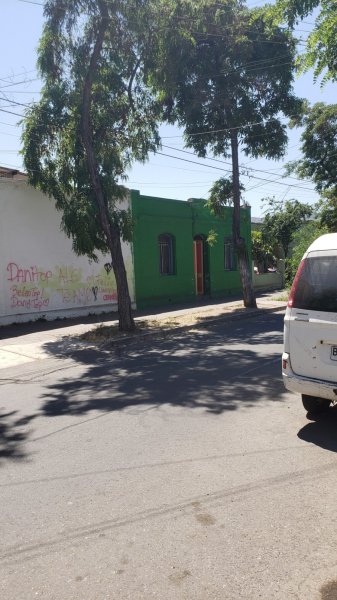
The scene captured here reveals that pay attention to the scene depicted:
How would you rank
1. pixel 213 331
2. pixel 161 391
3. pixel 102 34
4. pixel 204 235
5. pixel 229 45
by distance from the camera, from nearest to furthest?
pixel 161 391 < pixel 102 34 < pixel 213 331 < pixel 229 45 < pixel 204 235

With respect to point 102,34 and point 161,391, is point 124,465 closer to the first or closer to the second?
point 161,391

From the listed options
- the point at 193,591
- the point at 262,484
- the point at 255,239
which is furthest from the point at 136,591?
the point at 255,239

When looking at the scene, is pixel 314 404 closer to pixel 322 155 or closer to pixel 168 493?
pixel 168 493

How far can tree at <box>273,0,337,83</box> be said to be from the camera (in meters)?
5.99

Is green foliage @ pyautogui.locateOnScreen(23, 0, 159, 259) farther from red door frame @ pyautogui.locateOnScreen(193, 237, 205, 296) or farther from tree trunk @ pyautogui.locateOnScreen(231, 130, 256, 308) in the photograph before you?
red door frame @ pyautogui.locateOnScreen(193, 237, 205, 296)

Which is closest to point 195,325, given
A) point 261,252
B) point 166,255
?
point 166,255

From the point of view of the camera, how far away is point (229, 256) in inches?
898

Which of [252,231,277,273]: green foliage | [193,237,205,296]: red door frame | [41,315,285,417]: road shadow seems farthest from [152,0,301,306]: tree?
[252,231,277,273]: green foliage

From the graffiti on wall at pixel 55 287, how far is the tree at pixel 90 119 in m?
1.43

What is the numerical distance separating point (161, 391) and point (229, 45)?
12.5 m

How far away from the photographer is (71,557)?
303cm

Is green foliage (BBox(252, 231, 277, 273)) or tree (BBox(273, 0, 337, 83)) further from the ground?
tree (BBox(273, 0, 337, 83))

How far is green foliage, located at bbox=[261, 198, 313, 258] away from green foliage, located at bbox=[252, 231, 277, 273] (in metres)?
0.45

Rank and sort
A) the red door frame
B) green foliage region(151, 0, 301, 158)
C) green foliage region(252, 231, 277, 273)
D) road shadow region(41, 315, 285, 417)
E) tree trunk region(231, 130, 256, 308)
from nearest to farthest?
road shadow region(41, 315, 285, 417) → green foliage region(151, 0, 301, 158) → tree trunk region(231, 130, 256, 308) → the red door frame → green foliage region(252, 231, 277, 273)
